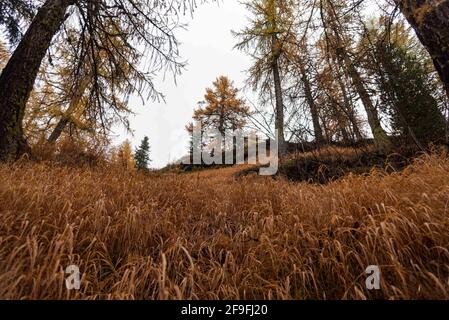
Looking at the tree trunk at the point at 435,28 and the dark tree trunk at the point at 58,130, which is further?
the dark tree trunk at the point at 58,130

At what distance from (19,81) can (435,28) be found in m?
5.54

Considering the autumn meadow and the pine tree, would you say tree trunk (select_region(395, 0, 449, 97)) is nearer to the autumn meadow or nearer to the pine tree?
the autumn meadow

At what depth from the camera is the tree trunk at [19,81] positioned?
4195 mm

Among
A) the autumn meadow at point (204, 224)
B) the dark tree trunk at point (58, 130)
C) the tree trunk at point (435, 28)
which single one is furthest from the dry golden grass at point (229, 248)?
the dark tree trunk at point (58, 130)

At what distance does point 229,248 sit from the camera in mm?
2516

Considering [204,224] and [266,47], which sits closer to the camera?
[204,224]

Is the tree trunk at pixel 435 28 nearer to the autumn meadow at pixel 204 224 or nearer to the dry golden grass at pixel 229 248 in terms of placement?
the autumn meadow at pixel 204 224

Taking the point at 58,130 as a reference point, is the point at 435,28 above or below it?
below

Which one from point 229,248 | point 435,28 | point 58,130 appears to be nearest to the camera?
point 229,248

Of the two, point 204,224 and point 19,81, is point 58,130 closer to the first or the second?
point 19,81

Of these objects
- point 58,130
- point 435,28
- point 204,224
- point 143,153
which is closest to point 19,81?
point 204,224

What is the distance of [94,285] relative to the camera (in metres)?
1.88

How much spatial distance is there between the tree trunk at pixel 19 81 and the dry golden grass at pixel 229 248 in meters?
1.27

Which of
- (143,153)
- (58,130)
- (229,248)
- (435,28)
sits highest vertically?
(143,153)
